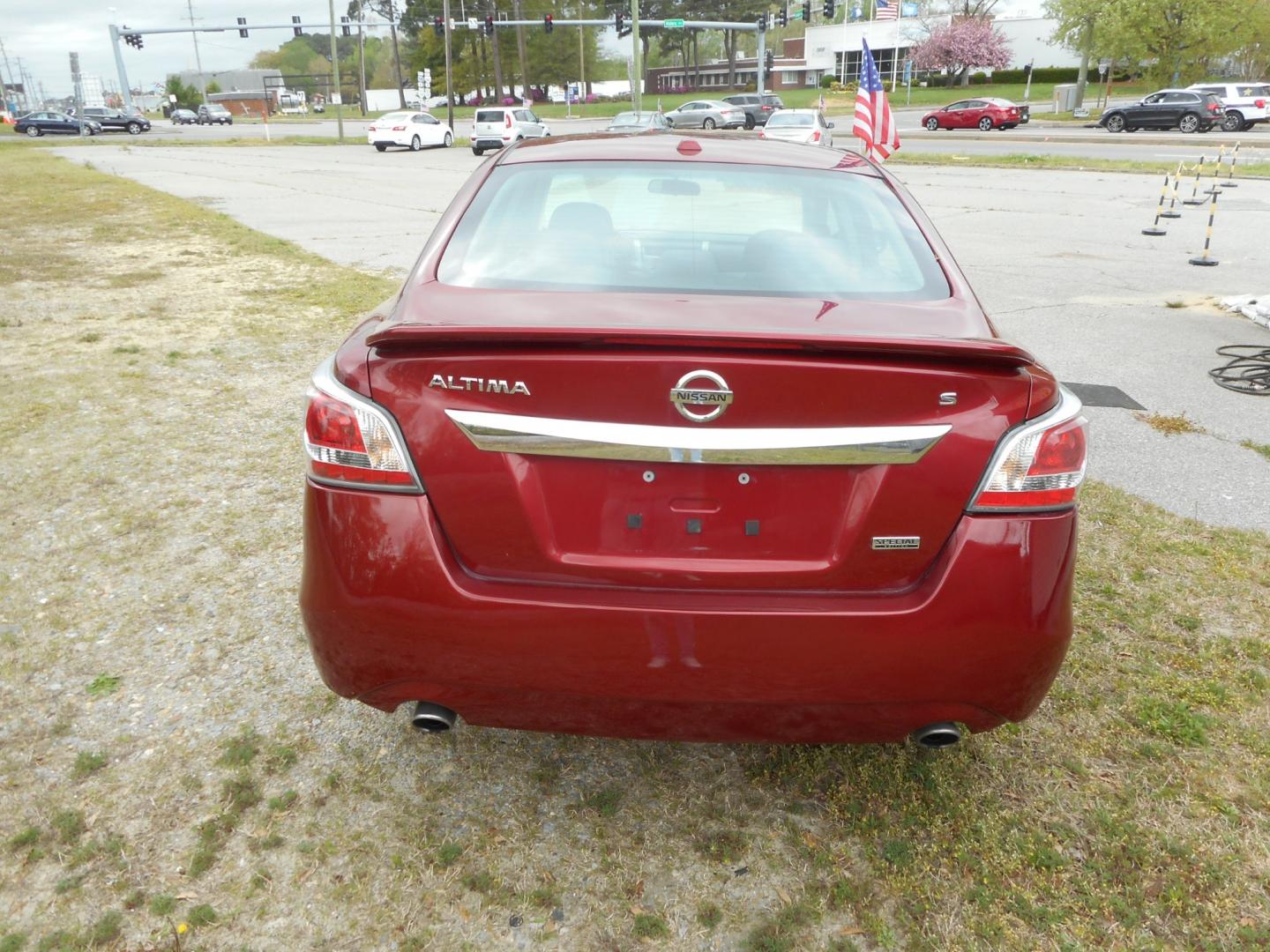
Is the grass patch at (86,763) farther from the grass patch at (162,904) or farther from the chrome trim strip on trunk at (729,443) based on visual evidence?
the chrome trim strip on trunk at (729,443)

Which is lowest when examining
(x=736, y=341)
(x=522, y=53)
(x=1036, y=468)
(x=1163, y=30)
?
(x=1036, y=468)

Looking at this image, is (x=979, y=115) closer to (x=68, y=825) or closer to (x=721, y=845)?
(x=721, y=845)

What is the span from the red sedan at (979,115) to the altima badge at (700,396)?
46451mm

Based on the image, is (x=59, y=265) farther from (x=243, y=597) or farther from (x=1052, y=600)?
(x=1052, y=600)

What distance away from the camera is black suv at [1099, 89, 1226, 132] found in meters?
37.0

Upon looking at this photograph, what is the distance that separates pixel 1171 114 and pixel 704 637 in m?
43.9

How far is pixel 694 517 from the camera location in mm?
2066

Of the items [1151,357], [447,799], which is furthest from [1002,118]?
[447,799]

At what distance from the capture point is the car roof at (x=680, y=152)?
10.5 feet

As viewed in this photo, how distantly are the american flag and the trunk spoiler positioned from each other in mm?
15354

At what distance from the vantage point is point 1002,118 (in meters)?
42.8

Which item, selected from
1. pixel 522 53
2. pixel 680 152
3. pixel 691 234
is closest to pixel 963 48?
pixel 522 53

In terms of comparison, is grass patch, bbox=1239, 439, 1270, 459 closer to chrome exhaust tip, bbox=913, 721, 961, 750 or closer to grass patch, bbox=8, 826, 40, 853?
chrome exhaust tip, bbox=913, 721, 961, 750

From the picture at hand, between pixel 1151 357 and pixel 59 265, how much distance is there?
11.6m
